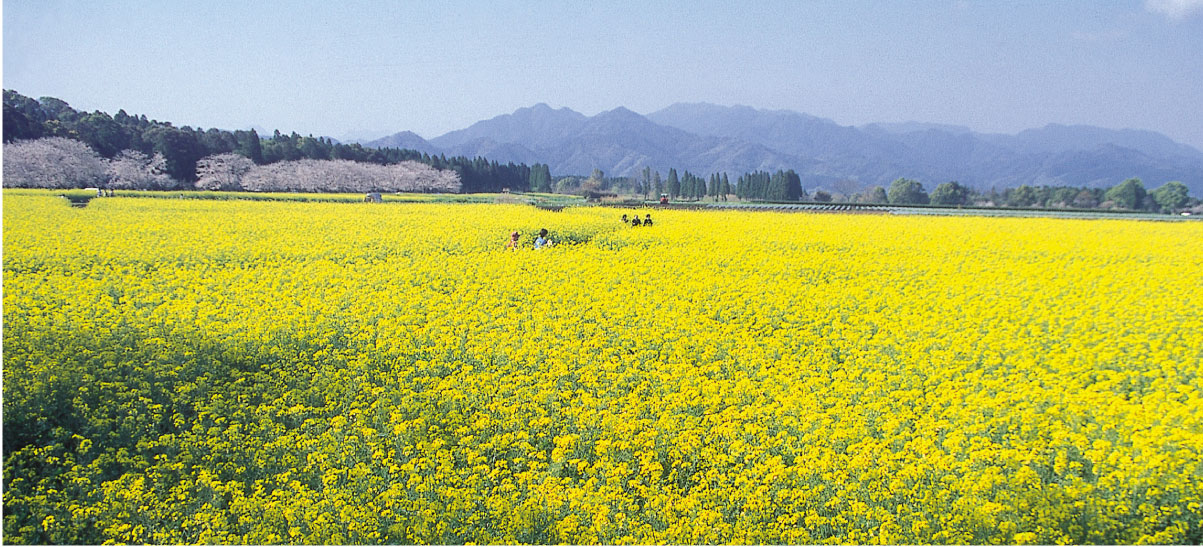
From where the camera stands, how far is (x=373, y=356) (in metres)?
→ 9.68

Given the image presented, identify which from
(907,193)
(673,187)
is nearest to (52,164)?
(673,187)

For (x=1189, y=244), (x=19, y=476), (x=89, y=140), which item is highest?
(x=89, y=140)

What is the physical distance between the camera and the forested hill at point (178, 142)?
61.0 metres

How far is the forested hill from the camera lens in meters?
61.0

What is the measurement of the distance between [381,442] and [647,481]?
110 inches

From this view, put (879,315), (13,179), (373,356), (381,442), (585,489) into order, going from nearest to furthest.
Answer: (585,489), (381,442), (373,356), (879,315), (13,179)

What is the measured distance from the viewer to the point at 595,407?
796 centimetres

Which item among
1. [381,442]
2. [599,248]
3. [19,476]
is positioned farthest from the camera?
[599,248]

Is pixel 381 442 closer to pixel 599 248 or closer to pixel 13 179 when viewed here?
pixel 599 248

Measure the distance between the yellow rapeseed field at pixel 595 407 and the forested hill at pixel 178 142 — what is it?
147 feet

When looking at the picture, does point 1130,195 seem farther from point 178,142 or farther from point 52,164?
point 52,164

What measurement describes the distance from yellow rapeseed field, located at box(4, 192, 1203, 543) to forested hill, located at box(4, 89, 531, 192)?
44813 millimetres

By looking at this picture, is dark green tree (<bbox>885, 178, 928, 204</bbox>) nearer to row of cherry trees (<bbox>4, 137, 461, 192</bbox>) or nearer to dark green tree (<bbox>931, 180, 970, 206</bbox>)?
dark green tree (<bbox>931, 180, 970, 206</bbox>)

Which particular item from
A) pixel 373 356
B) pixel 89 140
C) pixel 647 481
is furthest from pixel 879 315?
pixel 89 140
